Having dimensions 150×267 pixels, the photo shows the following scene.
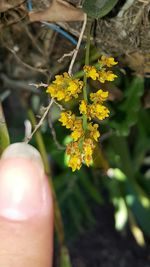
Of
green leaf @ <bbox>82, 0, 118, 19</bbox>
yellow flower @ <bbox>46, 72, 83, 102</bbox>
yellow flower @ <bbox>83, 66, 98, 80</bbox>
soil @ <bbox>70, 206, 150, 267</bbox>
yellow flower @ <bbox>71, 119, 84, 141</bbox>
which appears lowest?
soil @ <bbox>70, 206, 150, 267</bbox>

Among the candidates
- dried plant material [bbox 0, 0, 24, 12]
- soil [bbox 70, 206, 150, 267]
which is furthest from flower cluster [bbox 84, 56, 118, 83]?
soil [bbox 70, 206, 150, 267]

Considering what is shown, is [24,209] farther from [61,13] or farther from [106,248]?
Answer: [106,248]

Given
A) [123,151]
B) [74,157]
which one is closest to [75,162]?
[74,157]

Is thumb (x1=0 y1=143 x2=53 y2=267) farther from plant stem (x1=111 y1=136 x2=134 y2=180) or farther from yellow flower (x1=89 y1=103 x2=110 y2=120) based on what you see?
plant stem (x1=111 y1=136 x2=134 y2=180)

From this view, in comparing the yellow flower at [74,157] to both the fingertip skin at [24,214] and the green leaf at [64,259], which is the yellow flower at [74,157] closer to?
the fingertip skin at [24,214]

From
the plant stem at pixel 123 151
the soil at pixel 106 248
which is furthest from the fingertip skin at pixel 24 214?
the soil at pixel 106 248

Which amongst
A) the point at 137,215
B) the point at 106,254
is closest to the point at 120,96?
the point at 137,215
